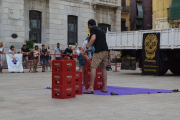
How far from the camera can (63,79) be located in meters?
8.22

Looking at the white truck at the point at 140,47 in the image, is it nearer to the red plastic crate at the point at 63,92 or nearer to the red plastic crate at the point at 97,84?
the red plastic crate at the point at 97,84

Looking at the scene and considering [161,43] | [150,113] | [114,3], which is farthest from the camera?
[114,3]

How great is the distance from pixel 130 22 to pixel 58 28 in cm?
Answer: 2265

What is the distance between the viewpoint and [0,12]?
80.9 feet

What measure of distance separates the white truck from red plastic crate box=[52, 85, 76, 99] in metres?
8.99

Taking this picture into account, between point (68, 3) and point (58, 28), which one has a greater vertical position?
point (68, 3)

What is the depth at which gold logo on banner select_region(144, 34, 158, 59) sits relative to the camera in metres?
16.9

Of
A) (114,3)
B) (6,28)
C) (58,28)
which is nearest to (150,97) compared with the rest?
(6,28)

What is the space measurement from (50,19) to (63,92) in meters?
20.5

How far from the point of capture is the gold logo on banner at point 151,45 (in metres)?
16.9

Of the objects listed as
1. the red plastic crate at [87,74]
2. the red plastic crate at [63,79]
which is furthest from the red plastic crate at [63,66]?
the red plastic crate at [87,74]

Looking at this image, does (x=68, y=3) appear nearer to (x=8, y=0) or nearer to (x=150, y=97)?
(x=8, y=0)

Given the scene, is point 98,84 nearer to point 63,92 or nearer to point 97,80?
point 97,80

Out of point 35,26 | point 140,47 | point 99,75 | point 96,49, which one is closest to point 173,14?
point 35,26
